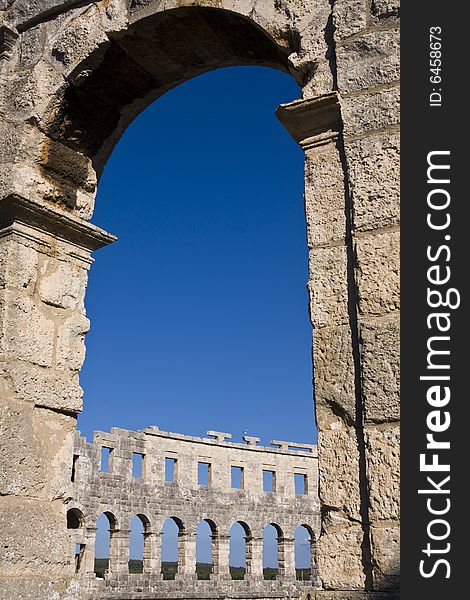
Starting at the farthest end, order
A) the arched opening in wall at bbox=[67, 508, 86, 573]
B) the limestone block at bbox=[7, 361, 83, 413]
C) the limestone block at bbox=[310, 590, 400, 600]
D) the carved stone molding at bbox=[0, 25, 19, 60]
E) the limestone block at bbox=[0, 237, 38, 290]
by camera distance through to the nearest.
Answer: the arched opening in wall at bbox=[67, 508, 86, 573]
the carved stone molding at bbox=[0, 25, 19, 60]
the limestone block at bbox=[0, 237, 38, 290]
the limestone block at bbox=[7, 361, 83, 413]
the limestone block at bbox=[310, 590, 400, 600]

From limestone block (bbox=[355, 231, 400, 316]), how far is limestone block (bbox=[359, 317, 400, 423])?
72mm

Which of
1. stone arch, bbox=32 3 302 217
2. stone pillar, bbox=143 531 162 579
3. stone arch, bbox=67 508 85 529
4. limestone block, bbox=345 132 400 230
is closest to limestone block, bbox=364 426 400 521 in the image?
limestone block, bbox=345 132 400 230

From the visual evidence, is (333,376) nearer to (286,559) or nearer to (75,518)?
(75,518)

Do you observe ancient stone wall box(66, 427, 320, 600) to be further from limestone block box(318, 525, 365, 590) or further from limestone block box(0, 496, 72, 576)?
limestone block box(318, 525, 365, 590)

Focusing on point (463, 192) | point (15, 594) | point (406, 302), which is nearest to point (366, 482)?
point (406, 302)

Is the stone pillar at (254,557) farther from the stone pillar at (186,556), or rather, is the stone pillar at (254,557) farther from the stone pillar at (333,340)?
the stone pillar at (333,340)

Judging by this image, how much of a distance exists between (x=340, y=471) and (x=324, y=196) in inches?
50.6

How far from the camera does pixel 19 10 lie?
5113 millimetres

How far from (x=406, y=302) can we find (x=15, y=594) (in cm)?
266

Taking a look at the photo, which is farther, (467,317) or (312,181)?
(312,181)

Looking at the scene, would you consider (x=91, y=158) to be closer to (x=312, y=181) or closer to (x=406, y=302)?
(x=312, y=181)

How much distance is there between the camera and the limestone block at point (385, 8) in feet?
11.6

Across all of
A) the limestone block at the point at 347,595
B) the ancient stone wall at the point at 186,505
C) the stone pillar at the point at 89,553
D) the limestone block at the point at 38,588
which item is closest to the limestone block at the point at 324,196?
the limestone block at the point at 347,595

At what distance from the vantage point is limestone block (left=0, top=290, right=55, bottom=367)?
4.41 metres
